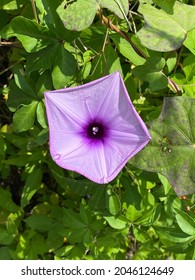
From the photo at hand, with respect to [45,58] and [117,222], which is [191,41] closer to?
[45,58]

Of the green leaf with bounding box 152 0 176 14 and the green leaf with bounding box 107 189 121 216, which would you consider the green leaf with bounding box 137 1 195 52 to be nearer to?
the green leaf with bounding box 152 0 176 14

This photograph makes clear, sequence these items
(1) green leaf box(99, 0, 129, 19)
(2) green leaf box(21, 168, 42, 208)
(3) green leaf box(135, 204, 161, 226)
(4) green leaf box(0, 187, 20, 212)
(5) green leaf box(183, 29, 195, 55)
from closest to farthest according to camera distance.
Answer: (1) green leaf box(99, 0, 129, 19)
(5) green leaf box(183, 29, 195, 55)
(3) green leaf box(135, 204, 161, 226)
(2) green leaf box(21, 168, 42, 208)
(4) green leaf box(0, 187, 20, 212)

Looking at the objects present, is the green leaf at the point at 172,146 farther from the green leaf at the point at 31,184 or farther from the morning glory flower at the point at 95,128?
the green leaf at the point at 31,184

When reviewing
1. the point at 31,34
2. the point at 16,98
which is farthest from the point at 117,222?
the point at 31,34

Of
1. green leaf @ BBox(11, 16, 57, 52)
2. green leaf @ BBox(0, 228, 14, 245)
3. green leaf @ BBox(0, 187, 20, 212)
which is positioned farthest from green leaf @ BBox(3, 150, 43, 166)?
green leaf @ BBox(11, 16, 57, 52)
